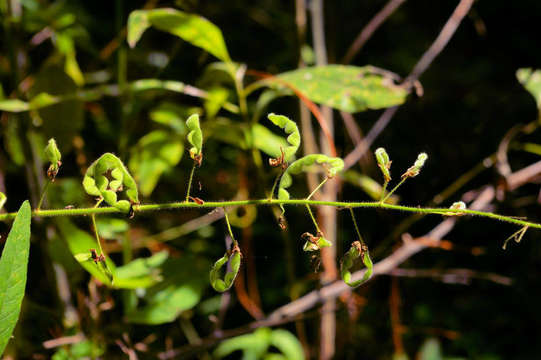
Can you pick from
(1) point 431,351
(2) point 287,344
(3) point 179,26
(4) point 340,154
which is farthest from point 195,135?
(1) point 431,351

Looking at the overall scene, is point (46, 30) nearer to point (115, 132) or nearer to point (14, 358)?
point (115, 132)

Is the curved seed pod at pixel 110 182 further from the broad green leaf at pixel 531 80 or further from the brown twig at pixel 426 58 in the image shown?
the broad green leaf at pixel 531 80

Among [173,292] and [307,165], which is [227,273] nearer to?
[307,165]

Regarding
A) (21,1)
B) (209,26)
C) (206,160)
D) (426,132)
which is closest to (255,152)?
(209,26)

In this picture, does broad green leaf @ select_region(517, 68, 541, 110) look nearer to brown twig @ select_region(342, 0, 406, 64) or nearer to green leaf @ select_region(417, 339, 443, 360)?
brown twig @ select_region(342, 0, 406, 64)

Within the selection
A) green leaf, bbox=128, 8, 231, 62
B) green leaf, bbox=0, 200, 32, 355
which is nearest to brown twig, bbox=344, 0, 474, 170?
green leaf, bbox=128, 8, 231, 62

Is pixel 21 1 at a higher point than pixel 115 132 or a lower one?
higher
